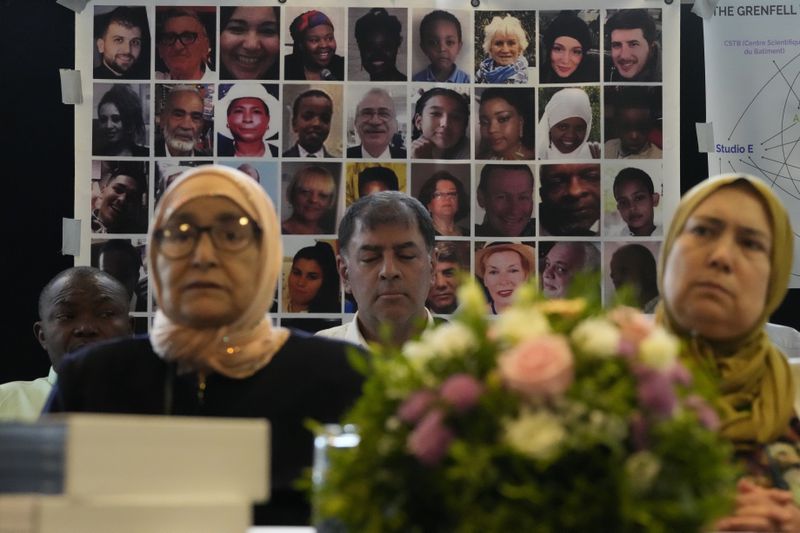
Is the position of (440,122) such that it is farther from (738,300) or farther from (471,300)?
(471,300)

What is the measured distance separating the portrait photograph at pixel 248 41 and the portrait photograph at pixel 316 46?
0.05 meters

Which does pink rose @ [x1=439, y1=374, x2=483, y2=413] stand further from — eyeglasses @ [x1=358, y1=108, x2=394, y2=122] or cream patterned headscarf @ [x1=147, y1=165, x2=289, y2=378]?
eyeglasses @ [x1=358, y1=108, x2=394, y2=122]

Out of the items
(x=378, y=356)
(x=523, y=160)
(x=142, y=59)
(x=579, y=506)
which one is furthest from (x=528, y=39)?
(x=579, y=506)

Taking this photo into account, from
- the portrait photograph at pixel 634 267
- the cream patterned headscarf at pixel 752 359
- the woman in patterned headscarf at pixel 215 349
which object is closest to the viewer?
the cream patterned headscarf at pixel 752 359

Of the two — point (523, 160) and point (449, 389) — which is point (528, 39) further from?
point (449, 389)

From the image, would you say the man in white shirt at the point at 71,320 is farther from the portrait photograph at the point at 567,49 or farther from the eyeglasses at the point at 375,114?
the portrait photograph at the point at 567,49

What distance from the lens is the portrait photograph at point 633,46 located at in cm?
454

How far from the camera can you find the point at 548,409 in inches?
61.2

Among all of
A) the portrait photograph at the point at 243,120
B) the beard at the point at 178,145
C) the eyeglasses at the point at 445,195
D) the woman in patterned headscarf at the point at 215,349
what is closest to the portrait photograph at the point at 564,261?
the eyeglasses at the point at 445,195

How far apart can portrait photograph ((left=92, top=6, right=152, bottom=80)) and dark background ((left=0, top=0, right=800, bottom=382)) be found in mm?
607

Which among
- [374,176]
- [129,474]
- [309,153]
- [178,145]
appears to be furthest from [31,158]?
[129,474]

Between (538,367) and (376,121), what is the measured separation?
311 cm

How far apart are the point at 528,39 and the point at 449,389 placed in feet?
10.4

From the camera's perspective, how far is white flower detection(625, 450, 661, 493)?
1.53m
